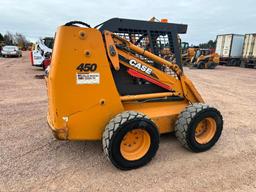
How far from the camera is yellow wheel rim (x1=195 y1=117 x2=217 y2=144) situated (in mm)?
3667

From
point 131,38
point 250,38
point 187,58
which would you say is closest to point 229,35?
point 250,38

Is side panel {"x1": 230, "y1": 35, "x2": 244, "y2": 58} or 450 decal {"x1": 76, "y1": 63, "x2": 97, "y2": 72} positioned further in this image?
side panel {"x1": 230, "y1": 35, "x2": 244, "y2": 58}

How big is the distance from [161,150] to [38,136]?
217cm

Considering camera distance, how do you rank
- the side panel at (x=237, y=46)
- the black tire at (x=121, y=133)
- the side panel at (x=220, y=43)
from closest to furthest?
the black tire at (x=121, y=133) → the side panel at (x=237, y=46) → the side panel at (x=220, y=43)

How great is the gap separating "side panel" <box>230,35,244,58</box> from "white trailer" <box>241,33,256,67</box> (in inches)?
28.6

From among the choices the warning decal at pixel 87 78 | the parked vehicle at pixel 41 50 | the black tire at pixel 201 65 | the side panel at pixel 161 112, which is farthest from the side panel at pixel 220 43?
the warning decal at pixel 87 78

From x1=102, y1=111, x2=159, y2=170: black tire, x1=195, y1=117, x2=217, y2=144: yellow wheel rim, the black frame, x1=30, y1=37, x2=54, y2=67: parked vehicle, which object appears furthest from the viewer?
x1=30, y1=37, x2=54, y2=67: parked vehicle

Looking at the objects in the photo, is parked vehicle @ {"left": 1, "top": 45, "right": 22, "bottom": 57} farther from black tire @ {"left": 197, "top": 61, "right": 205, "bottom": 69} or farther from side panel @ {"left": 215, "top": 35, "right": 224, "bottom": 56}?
side panel @ {"left": 215, "top": 35, "right": 224, "bottom": 56}

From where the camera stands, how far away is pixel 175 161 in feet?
10.8

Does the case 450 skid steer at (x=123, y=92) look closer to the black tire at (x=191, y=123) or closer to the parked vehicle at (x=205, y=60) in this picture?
the black tire at (x=191, y=123)

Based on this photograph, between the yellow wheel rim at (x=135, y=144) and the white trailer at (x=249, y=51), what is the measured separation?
22.2 metres

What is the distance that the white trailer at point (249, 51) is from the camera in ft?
70.3

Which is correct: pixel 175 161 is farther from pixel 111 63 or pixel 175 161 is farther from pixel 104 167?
pixel 111 63

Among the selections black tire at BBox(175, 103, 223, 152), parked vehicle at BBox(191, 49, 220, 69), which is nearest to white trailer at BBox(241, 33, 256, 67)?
parked vehicle at BBox(191, 49, 220, 69)
